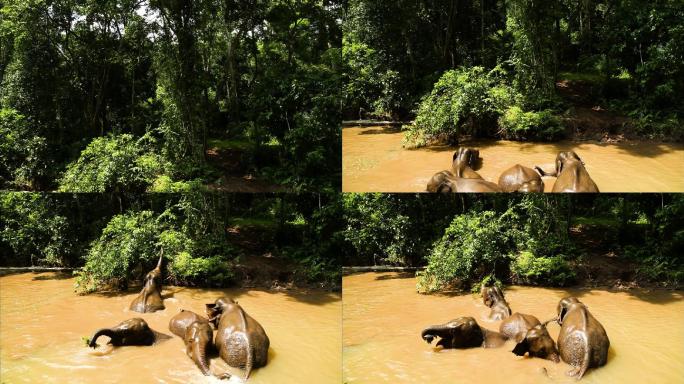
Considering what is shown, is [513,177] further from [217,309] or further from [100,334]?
[100,334]

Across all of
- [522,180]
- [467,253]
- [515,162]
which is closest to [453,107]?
[515,162]

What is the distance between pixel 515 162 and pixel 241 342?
9.74 feet

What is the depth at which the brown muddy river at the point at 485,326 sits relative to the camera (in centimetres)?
420

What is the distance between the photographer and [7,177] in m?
5.53

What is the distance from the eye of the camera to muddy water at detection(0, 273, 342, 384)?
14.0 feet

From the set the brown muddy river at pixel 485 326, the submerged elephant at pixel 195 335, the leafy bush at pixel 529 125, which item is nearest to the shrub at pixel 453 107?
the leafy bush at pixel 529 125

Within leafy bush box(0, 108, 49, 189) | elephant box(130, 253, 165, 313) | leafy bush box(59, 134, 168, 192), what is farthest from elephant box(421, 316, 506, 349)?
leafy bush box(0, 108, 49, 189)

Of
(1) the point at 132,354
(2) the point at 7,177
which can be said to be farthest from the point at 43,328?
(2) the point at 7,177

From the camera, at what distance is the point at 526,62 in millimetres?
4984

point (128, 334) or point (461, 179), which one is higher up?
point (461, 179)

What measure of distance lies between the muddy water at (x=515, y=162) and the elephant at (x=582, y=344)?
1.26 m

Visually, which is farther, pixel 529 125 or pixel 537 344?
pixel 529 125

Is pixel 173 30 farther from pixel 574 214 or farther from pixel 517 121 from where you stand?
pixel 574 214

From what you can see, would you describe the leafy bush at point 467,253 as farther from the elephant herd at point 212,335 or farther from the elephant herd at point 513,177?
the elephant herd at point 212,335
